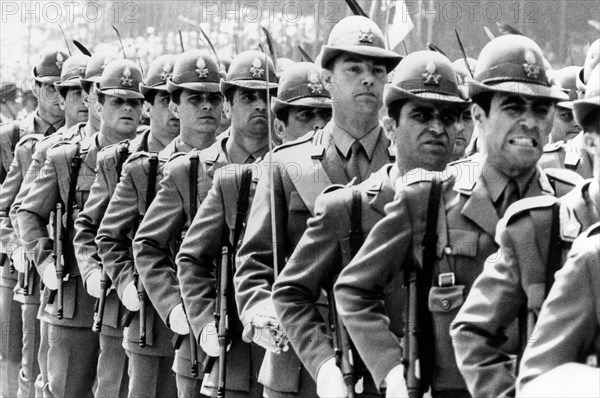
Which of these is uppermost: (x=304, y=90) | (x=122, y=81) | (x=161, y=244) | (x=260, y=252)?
(x=304, y=90)

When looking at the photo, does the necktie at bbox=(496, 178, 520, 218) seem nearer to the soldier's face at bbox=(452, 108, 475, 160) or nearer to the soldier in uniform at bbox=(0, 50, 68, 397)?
the soldier's face at bbox=(452, 108, 475, 160)

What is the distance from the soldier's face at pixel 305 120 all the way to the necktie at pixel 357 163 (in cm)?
133

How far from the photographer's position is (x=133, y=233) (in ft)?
35.8

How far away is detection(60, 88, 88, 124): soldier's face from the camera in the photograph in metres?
14.3

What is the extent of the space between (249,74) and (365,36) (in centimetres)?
172

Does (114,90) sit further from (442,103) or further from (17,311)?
(442,103)

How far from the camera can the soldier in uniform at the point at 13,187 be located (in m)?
14.3

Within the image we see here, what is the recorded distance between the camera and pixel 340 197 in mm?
7367

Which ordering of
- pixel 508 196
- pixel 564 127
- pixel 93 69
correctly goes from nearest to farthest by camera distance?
pixel 508 196
pixel 564 127
pixel 93 69

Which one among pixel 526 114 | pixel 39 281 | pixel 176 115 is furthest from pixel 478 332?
pixel 39 281

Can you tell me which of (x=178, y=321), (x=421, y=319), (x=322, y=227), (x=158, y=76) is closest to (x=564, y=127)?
(x=178, y=321)

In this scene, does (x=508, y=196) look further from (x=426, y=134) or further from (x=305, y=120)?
(x=305, y=120)

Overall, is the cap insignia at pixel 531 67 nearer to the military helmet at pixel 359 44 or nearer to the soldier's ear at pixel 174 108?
the military helmet at pixel 359 44

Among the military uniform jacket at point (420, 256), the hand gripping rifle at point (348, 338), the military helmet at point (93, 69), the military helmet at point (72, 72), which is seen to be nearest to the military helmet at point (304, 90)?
the hand gripping rifle at point (348, 338)
